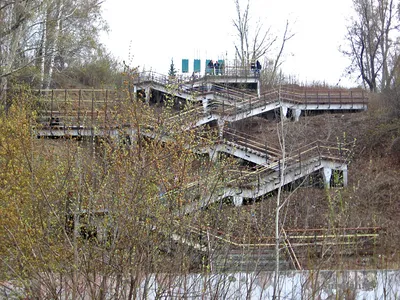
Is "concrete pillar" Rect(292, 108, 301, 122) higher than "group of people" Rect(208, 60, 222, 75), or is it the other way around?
"group of people" Rect(208, 60, 222, 75)

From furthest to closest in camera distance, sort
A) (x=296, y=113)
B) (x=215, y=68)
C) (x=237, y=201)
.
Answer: (x=215, y=68), (x=296, y=113), (x=237, y=201)

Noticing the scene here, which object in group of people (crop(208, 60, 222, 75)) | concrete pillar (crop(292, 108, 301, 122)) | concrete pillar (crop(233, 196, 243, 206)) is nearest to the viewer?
concrete pillar (crop(233, 196, 243, 206))

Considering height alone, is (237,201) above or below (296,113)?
below

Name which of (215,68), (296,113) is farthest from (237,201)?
(215,68)

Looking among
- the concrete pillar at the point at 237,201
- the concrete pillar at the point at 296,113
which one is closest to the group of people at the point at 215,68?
the concrete pillar at the point at 296,113

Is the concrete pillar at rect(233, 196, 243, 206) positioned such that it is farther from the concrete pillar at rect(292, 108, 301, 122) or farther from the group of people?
the group of people

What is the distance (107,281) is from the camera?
5766 millimetres

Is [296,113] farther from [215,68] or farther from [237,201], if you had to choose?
[237,201]

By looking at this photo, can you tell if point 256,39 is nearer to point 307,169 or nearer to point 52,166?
point 307,169

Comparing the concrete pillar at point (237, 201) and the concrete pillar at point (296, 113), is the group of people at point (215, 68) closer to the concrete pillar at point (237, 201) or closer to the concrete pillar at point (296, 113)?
the concrete pillar at point (296, 113)

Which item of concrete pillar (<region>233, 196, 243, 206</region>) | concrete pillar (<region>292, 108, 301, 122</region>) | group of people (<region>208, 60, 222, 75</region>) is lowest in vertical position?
concrete pillar (<region>233, 196, 243, 206</region>)

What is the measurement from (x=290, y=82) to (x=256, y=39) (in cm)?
444

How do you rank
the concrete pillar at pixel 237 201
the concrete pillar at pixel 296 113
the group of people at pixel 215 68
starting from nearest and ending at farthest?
1. the concrete pillar at pixel 237 201
2. the concrete pillar at pixel 296 113
3. the group of people at pixel 215 68

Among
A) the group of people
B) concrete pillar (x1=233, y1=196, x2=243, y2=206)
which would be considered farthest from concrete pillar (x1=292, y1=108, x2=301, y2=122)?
concrete pillar (x1=233, y1=196, x2=243, y2=206)
